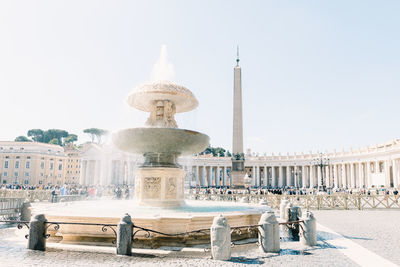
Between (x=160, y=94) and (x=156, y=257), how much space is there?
6658mm

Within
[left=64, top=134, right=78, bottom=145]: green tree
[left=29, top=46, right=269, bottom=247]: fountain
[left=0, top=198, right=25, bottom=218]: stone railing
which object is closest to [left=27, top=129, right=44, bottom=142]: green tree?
[left=64, top=134, right=78, bottom=145]: green tree

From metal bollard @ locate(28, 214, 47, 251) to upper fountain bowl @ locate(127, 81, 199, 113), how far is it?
6107 mm

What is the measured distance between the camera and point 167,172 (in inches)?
449

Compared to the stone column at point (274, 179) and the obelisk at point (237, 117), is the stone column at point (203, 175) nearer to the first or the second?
the stone column at point (274, 179)

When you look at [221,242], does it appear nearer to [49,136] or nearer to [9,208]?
[9,208]

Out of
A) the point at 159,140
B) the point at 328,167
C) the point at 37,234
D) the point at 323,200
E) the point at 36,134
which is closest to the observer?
the point at 37,234

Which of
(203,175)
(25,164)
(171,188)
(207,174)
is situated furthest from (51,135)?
(171,188)

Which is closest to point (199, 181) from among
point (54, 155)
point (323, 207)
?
point (54, 155)

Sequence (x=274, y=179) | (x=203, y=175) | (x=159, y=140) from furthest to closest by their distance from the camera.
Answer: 1. (x=274, y=179)
2. (x=203, y=175)
3. (x=159, y=140)

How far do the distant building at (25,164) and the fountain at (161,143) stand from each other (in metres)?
87.0

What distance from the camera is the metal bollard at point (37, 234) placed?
725 centimetres

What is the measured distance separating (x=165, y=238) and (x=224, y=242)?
2062 millimetres

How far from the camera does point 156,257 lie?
682cm

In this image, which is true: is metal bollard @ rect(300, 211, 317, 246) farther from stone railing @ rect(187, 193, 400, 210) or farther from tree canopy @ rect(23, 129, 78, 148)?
tree canopy @ rect(23, 129, 78, 148)
